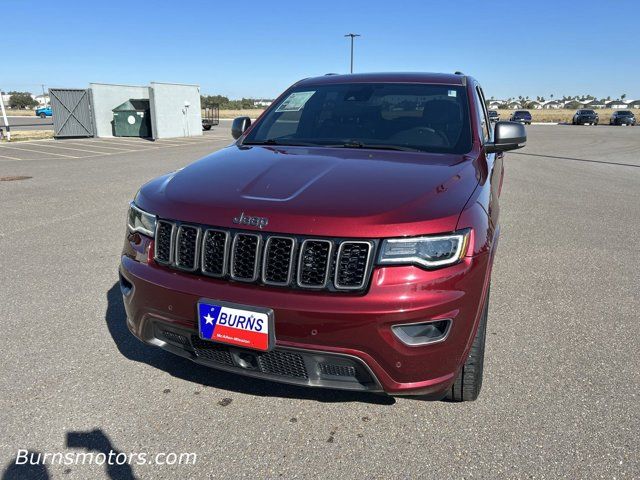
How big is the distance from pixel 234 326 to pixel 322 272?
47cm

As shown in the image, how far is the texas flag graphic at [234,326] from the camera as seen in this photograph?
213 cm

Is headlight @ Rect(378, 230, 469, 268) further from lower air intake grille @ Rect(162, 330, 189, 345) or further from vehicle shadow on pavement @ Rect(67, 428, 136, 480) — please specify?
vehicle shadow on pavement @ Rect(67, 428, 136, 480)

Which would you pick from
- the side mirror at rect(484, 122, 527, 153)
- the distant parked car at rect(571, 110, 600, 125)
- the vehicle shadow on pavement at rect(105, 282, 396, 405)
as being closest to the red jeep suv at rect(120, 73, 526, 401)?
the vehicle shadow on pavement at rect(105, 282, 396, 405)

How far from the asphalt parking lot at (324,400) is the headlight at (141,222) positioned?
93cm

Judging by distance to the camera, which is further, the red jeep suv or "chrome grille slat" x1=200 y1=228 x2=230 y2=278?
"chrome grille slat" x1=200 y1=228 x2=230 y2=278

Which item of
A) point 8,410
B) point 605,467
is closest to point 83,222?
point 8,410

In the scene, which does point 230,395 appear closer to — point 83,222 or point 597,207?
point 83,222

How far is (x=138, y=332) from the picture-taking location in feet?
8.46

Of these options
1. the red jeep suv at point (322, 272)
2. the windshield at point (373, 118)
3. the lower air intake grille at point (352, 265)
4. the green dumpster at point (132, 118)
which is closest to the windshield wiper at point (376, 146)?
the windshield at point (373, 118)

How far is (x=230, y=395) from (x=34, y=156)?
623 inches

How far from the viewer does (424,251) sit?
2078 millimetres

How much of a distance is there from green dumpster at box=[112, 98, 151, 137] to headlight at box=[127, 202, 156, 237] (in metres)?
22.6

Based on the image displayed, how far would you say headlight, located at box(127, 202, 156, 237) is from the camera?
98.1 inches

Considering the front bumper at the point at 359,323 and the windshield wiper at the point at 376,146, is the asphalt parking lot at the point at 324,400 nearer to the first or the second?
the front bumper at the point at 359,323
